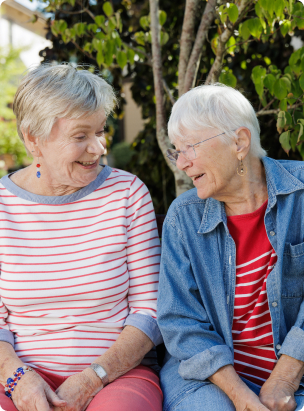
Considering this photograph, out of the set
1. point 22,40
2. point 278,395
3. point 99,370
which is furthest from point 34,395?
point 22,40

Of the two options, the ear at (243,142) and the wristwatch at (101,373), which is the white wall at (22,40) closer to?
the ear at (243,142)

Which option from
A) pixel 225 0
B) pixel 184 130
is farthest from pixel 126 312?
pixel 225 0

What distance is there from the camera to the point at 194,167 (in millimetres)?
1864

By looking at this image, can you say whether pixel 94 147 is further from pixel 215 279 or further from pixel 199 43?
pixel 199 43

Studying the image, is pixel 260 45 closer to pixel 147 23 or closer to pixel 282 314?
pixel 147 23

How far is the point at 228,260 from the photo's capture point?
6.21ft

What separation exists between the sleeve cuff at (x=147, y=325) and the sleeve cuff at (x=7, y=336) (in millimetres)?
516

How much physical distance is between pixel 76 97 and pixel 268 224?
987 millimetres

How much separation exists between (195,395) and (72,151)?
1.13 m

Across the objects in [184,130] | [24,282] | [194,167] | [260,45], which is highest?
[260,45]

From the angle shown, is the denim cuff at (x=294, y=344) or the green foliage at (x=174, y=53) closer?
the denim cuff at (x=294, y=344)

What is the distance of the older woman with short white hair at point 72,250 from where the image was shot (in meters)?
1.95

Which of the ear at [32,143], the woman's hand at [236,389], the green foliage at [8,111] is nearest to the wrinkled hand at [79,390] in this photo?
the woman's hand at [236,389]

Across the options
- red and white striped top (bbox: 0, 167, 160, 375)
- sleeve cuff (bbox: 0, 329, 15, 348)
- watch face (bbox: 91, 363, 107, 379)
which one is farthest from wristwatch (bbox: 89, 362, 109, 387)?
sleeve cuff (bbox: 0, 329, 15, 348)
